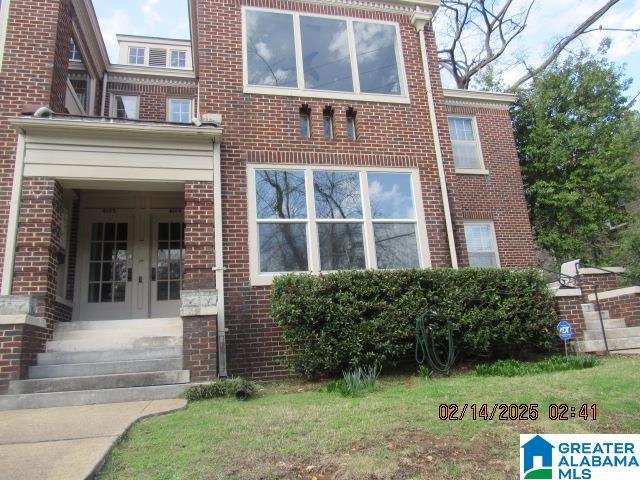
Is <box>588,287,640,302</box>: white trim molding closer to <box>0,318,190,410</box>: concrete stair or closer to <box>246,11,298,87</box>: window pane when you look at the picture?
<box>246,11,298,87</box>: window pane

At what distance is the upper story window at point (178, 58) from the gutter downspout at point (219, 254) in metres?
10.6

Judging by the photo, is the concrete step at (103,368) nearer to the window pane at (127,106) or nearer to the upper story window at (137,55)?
the window pane at (127,106)

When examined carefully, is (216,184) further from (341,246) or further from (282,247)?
(341,246)

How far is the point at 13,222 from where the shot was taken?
612 centimetres

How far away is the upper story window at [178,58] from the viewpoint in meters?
15.9

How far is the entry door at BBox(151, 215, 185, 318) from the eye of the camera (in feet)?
27.7

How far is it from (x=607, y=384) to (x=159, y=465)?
4073 mm

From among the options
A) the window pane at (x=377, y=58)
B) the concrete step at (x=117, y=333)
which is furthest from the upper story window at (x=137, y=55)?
the concrete step at (x=117, y=333)

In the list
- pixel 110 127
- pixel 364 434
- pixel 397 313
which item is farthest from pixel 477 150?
pixel 364 434

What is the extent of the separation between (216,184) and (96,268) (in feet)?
10.3

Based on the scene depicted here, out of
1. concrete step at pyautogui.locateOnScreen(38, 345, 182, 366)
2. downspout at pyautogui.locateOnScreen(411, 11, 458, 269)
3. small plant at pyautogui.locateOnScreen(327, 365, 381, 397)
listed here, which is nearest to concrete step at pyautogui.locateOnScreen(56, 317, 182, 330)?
concrete step at pyautogui.locateOnScreen(38, 345, 182, 366)

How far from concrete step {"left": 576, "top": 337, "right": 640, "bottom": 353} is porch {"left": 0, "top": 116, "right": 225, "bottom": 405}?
217 inches

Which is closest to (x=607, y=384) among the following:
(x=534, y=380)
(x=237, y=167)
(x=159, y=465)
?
(x=534, y=380)

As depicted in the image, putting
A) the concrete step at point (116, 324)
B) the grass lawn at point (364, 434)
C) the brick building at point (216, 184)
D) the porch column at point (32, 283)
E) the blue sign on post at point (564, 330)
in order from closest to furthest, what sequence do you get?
the grass lawn at point (364, 434)
the porch column at point (32, 283)
the brick building at point (216, 184)
the blue sign on post at point (564, 330)
the concrete step at point (116, 324)
